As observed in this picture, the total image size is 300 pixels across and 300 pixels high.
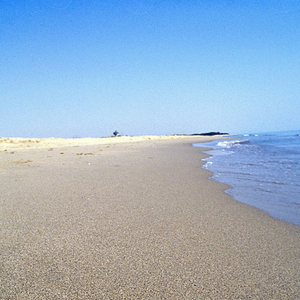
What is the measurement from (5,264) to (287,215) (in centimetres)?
313

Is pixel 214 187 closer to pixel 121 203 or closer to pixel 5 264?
pixel 121 203

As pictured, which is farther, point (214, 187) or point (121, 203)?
point (214, 187)

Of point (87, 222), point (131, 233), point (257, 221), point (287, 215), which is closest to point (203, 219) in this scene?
point (257, 221)

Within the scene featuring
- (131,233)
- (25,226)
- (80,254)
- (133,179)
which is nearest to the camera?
(80,254)

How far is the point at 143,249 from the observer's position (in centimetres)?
221

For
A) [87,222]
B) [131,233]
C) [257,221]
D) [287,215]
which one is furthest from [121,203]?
[287,215]

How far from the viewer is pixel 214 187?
189 inches

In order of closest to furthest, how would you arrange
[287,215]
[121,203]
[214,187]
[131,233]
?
1. [131,233]
2. [287,215]
3. [121,203]
4. [214,187]

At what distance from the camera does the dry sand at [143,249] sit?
1.67m

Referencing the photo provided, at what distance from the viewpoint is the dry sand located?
1670 mm

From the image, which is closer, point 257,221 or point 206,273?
point 206,273

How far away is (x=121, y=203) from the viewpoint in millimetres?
3646

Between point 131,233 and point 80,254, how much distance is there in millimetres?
598

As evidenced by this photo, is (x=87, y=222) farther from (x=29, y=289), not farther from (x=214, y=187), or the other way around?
(x=214, y=187)
